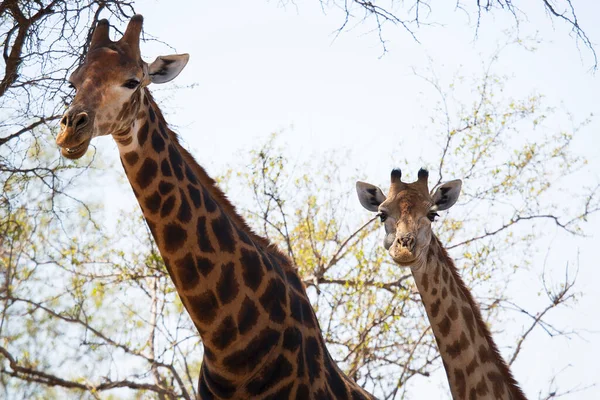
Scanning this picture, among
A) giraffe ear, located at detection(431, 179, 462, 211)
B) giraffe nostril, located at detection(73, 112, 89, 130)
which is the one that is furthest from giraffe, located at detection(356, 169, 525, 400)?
giraffe nostril, located at detection(73, 112, 89, 130)

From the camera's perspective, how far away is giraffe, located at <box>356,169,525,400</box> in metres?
8.08

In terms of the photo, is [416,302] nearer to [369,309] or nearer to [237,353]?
[369,309]

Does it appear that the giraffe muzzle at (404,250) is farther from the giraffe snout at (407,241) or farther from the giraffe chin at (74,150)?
the giraffe chin at (74,150)

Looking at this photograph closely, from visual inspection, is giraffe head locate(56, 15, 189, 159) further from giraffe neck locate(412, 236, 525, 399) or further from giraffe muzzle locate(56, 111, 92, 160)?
giraffe neck locate(412, 236, 525, 399)

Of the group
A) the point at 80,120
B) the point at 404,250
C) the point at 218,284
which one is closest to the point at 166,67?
the point at 80,120

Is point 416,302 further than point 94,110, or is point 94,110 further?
point 416,302

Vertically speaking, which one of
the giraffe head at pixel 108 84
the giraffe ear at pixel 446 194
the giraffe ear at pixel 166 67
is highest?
the giraffe ear at pixel 446 194

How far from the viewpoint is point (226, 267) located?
6359 millimetres

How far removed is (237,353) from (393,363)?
6.47 meters

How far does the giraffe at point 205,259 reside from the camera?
6156mm

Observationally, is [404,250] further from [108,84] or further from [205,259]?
[108,84]

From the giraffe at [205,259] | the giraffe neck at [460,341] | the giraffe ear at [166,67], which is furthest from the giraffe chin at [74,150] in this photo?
the giraffe neck at [460,341]

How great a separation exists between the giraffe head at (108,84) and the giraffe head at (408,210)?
7.91 ft

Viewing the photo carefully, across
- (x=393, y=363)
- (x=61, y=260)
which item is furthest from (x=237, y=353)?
(x=61, y=260)
